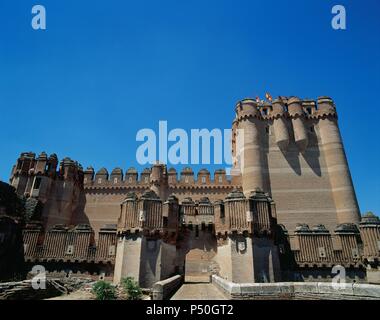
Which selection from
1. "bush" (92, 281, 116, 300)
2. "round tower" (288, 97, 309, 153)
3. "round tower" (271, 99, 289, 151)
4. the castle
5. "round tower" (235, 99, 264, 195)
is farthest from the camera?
"round tower" (271, 99, 289, 151)

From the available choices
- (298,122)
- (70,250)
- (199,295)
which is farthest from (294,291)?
(298,122)

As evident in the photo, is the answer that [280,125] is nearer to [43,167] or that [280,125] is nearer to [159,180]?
[159,180]

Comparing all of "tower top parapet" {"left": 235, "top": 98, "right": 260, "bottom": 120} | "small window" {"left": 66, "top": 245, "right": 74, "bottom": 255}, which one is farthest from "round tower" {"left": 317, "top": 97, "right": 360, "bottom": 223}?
"small window" {"left": 66, "top": 245, "right": 74, "bottom": 255}

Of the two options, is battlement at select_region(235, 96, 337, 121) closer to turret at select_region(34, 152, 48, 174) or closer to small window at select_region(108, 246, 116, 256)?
small window at select_region(108, 246, 116, 256)

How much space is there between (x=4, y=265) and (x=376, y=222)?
28775 millimetres

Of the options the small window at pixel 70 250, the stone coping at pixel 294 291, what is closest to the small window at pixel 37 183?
the small window at pixel 70 250

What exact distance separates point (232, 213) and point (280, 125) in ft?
64.0

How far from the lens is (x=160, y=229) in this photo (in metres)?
19.2

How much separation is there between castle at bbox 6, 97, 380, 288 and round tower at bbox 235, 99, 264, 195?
0.45 ft

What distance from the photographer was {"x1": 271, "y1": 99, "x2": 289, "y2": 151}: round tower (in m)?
34.0

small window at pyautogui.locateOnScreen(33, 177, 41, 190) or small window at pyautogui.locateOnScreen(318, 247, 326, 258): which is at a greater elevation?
small window at pyautogui.locateOnScreen(33, 177, 41, 190)

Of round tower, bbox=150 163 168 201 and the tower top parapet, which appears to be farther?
the tower top parapet
